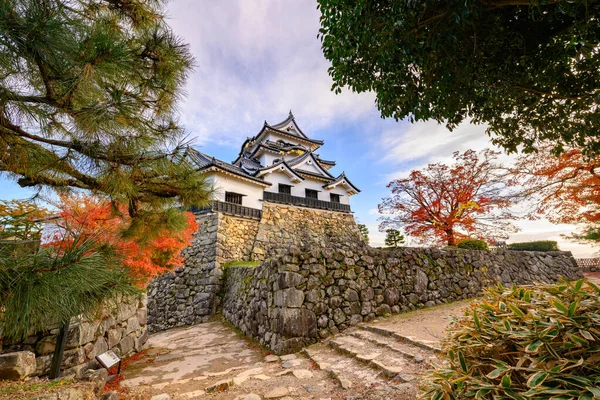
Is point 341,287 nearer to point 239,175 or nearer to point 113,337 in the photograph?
point 113,337

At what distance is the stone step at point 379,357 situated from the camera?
309cm

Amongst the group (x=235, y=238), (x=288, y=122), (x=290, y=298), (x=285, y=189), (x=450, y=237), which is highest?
(x=288, y=122)

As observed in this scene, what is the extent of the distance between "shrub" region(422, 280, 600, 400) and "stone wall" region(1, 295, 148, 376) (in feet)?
9.19

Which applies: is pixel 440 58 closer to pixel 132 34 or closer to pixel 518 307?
pixel 518 307

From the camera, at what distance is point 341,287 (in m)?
5.63

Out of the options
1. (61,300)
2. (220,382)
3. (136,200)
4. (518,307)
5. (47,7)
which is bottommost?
(220,382)

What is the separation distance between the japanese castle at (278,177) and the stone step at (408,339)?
8.97m

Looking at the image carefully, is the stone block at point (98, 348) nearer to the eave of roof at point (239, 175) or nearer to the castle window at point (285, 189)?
the eave of roof at point (239, 175)

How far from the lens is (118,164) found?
2400 mm

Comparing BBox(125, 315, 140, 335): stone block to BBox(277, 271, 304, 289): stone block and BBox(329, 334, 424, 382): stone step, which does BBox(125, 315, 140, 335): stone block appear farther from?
BBox(329, 334, 424, 382): stone step

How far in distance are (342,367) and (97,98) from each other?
442 centimetres

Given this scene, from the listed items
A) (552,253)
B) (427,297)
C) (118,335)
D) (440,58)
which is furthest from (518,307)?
(552,253)

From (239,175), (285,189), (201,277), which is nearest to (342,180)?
(285,189)

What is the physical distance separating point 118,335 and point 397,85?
23.6 ft
